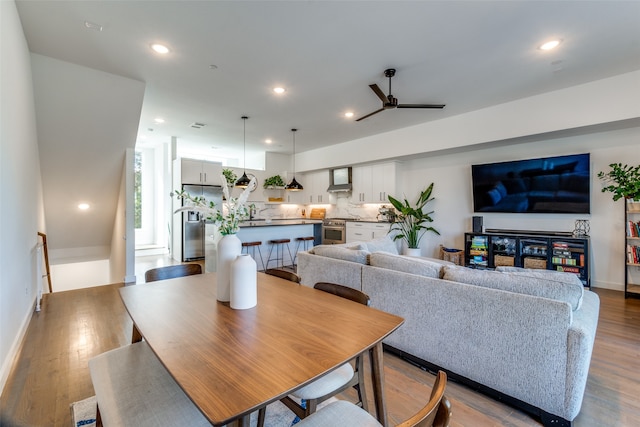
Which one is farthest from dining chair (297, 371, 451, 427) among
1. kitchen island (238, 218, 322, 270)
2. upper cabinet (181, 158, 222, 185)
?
upper cabinet (181, 158, 222, 185)

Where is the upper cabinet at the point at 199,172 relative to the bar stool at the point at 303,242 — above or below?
above

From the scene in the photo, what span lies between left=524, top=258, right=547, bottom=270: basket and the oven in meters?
3.72

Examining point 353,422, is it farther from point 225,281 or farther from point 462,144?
point 462,144

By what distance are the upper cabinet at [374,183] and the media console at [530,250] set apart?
1.96m

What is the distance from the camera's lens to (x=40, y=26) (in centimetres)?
269

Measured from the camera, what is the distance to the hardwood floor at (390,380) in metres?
1.79

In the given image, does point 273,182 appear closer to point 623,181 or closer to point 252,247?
point 252,247

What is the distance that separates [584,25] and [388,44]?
176 cm

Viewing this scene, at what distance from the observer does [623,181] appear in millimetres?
3893

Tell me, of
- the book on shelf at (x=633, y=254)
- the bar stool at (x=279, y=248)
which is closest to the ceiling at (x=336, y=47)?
the book on shelf at (x=633, y=254)

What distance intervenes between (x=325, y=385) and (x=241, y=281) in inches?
25.3

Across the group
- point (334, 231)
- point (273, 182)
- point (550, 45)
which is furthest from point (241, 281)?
point (273, 182)

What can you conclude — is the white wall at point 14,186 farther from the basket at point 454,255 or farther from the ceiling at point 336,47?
the basket at point 454,255

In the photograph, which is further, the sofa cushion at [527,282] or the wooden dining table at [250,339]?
the sofa cushion at [527,282]
